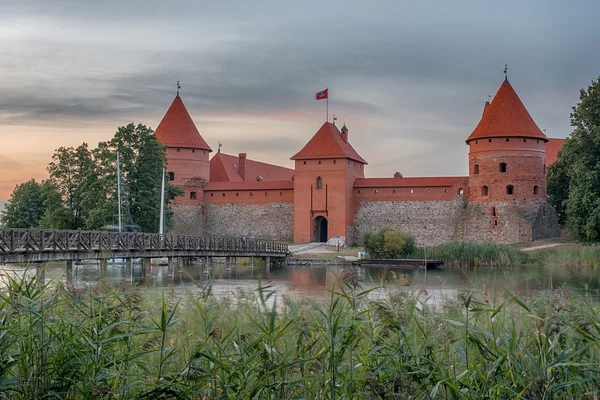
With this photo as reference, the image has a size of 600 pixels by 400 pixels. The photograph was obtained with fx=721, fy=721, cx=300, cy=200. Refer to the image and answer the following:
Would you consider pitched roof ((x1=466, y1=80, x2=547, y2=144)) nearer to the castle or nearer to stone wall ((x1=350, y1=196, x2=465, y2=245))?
the castle

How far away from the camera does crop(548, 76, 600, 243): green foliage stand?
28672mm

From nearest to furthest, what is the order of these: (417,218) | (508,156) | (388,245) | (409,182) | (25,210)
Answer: (388,245) → (508,156) → (417,218) → (409,182) → (25,210)

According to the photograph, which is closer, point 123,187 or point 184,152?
point 123,187

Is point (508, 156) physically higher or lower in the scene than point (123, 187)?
higher

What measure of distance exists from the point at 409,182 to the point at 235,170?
14.2 meters

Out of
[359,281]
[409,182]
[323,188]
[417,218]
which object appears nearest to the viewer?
[359,281]

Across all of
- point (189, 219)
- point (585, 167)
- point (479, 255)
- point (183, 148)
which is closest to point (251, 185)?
point (189, 219)

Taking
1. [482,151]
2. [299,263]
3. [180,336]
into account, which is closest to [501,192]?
[482,151]

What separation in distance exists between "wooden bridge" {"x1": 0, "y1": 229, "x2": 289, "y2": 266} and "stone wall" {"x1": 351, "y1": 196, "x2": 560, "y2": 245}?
13.8 meters

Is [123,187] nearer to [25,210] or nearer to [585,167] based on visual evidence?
[25,210]

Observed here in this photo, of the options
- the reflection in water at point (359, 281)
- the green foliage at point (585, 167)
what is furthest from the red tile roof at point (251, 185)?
the green foliage at point (585, 167)

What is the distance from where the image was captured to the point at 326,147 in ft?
138

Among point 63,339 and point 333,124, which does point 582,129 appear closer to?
point 333,124

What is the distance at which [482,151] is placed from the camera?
3922 centimetres
